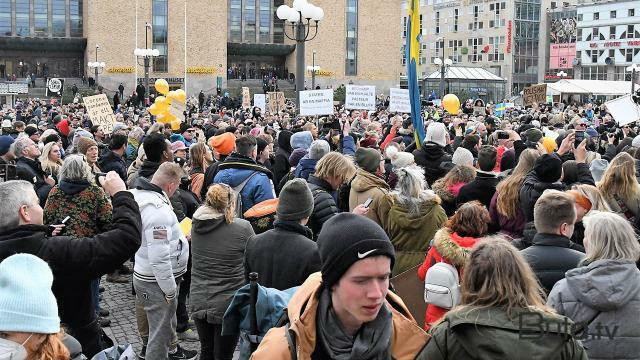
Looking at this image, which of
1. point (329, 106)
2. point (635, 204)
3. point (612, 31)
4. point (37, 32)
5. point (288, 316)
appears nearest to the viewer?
point (288, 316)

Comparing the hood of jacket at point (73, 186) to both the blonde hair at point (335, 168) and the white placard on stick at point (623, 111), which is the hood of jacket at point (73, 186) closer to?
the blonde hair at point (335, 168)

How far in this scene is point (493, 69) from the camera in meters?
92.8

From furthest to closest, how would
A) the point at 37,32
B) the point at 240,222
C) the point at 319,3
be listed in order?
the point at 319,3 → the point at 37,32 → the point at 240,222

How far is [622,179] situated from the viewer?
20.4 feet

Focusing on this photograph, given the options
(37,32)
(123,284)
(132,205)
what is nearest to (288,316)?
(132,205)

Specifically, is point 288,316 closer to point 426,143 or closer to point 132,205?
point 132,205

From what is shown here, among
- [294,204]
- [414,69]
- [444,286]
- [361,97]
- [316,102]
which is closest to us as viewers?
[444,286]

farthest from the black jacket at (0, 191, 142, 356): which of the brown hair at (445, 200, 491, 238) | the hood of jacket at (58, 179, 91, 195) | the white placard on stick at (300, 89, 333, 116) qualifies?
the white placard on stick at (300, 89, 333, 116)

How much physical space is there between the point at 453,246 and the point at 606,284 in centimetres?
116

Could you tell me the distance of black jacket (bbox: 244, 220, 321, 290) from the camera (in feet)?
14.6

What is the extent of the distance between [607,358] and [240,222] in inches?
123

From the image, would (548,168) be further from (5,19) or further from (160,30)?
(5,19)

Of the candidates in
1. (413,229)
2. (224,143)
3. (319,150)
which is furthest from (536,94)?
(413,229)

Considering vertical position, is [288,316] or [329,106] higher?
[329,106]
